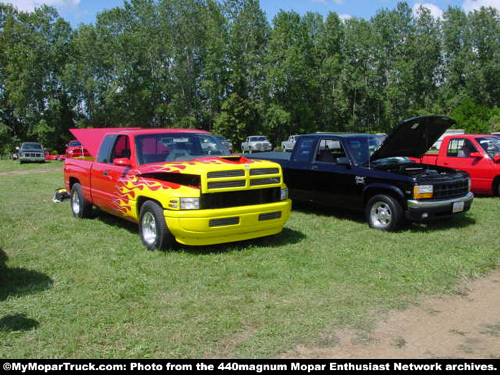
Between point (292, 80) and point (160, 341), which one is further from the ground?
point (292, 80)

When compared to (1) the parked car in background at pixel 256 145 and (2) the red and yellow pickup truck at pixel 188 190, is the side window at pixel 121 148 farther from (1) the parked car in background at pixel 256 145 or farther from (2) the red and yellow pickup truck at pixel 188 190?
(1) the parked car in background at pixel 256 145

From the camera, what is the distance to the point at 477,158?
37.2 feet

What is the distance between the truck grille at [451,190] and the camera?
7.69 m

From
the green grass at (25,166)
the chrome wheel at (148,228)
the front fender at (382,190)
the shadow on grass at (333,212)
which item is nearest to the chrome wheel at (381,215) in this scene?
the front fender at (382,190)

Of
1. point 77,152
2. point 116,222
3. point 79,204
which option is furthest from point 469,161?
point 77,152

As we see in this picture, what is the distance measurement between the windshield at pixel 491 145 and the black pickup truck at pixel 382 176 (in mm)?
3417

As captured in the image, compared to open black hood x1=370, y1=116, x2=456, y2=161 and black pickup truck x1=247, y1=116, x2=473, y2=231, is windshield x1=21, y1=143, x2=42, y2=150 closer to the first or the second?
black pickup truck x1=247, y1=116, x2=473, y2=231

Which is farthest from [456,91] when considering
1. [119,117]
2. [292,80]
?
[119,117]

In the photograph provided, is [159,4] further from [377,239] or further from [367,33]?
[377,239]

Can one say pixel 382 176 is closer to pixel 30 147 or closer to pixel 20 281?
pixel 20 281

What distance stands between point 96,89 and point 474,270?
159 feet

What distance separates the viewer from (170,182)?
6543 mm

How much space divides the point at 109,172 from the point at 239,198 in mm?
2716

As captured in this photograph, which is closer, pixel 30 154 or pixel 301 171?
pixel 301 171
